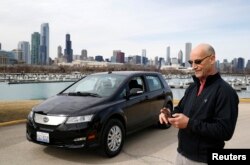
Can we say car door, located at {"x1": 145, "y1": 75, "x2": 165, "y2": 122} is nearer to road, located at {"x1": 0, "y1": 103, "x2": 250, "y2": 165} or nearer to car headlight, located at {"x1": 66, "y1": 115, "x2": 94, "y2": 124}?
road, located at {"x1": 0, "y1": 103, "x2": 250, "y2": 165}

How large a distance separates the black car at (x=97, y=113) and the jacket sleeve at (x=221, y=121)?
2.15 m

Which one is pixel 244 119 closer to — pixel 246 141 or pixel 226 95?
pixel 246 141

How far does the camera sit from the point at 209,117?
8.90 feet

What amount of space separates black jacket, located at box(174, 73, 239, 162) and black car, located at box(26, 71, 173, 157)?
6.44ft

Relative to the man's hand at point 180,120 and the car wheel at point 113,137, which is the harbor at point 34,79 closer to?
the car wheel at point 113,137

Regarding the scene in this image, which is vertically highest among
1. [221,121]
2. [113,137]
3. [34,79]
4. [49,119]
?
[221,121]

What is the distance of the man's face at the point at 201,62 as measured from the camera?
9.07ft

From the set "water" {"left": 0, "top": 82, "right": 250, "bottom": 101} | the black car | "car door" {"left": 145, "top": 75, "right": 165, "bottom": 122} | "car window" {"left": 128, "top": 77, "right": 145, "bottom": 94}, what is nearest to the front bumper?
the black car

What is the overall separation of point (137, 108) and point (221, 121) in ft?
14.4

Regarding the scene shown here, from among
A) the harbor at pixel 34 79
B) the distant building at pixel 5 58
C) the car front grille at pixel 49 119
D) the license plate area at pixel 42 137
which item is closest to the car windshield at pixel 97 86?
the car front grille at pixel 49 119

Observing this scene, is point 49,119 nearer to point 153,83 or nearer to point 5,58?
point 153,83

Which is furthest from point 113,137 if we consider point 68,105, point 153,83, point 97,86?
point 153,83

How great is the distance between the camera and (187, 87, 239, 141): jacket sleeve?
2598 millimetres

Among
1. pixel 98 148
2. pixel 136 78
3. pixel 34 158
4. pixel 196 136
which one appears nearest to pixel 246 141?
pixel 136 78
